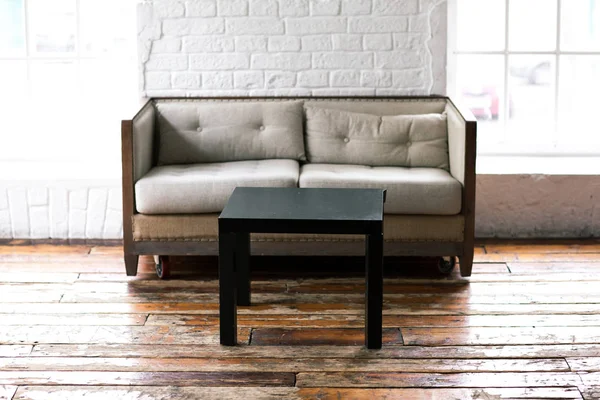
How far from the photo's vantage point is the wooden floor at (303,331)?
3412mm

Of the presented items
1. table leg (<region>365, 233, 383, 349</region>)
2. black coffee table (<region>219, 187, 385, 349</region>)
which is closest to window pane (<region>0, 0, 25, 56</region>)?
black coffee table (<region>219, 187, 385, 349</region>)

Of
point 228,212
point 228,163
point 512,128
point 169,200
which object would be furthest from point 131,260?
point 512,128

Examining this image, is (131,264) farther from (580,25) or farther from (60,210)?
(580,25)

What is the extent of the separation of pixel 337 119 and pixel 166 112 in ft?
3.13

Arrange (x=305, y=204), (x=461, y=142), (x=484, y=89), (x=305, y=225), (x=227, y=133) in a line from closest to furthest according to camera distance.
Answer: (x=305, y=225)
(x=305, y=204)
(x=461, y=142)
(x=227, y=133)
(x=484, y=89)

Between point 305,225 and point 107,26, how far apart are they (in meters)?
2.68

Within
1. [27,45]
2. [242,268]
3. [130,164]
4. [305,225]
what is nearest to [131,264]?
[130,164]

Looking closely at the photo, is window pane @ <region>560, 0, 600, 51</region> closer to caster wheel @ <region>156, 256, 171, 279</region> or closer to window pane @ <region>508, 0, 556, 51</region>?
window pane @ <region>508, 0, 556, 51</region>

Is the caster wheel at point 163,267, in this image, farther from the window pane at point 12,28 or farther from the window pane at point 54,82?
the window pane at point 12,28

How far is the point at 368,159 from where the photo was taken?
514cm

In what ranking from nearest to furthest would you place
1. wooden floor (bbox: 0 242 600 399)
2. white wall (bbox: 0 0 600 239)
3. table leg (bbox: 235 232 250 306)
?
wooden floor (bbox: 0 242 600 399)
table leg (bbox: 235 232 250 306)
white wall (bbox: 0 0 600 239)

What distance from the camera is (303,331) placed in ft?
13.1

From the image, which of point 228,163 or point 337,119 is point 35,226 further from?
point 337,119

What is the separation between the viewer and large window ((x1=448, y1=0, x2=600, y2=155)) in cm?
573
